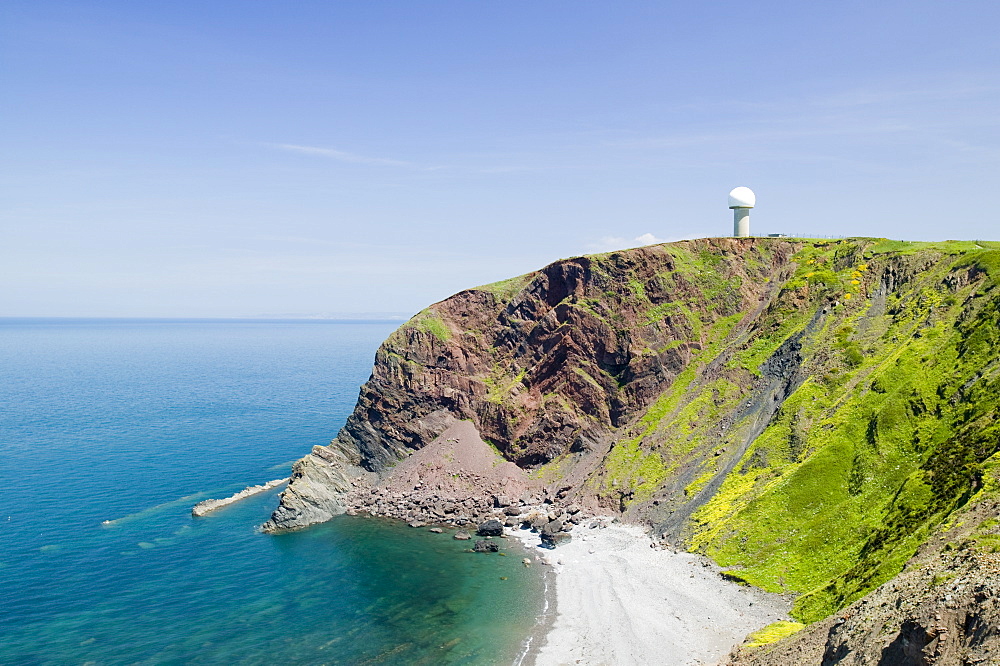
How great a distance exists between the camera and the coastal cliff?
204 feet

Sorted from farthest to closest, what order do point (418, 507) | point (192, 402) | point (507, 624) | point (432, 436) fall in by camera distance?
point (192, 402), point (432, 436), point (418, 507), point (507, 624)

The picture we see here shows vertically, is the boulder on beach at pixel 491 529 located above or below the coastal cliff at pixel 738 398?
below

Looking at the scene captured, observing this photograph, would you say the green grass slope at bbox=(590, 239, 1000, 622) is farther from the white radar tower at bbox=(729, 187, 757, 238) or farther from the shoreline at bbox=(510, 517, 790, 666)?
the white radar tower at bbox=(729, 187, 757, 238)

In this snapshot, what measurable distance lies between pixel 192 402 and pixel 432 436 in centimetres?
11747

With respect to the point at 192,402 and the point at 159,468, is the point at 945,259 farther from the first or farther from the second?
the point at 192,402

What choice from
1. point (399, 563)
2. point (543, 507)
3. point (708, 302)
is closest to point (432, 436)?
point (543, 507)

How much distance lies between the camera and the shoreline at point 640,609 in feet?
184

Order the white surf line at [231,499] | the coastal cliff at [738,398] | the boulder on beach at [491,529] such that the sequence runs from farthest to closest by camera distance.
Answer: the white surf line at [231,499] → the boulder on beach at [491,529] → the coastal cliff at [738,398]

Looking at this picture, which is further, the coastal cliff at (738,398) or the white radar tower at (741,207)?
the white radar tower at (741,207)

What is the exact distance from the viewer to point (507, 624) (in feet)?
211

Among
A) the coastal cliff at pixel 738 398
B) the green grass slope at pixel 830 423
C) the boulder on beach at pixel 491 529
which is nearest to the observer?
the green grass slope at pixel 830 423

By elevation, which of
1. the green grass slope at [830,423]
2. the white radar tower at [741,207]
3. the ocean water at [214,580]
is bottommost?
the ocean water at [214,580]

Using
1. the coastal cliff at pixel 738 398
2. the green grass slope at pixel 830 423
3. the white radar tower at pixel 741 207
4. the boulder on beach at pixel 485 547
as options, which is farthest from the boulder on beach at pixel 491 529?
the white radar tower at pixel 741 207

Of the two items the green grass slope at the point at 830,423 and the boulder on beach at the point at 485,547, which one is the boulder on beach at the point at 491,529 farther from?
the green grass slope at the point at 830,423
